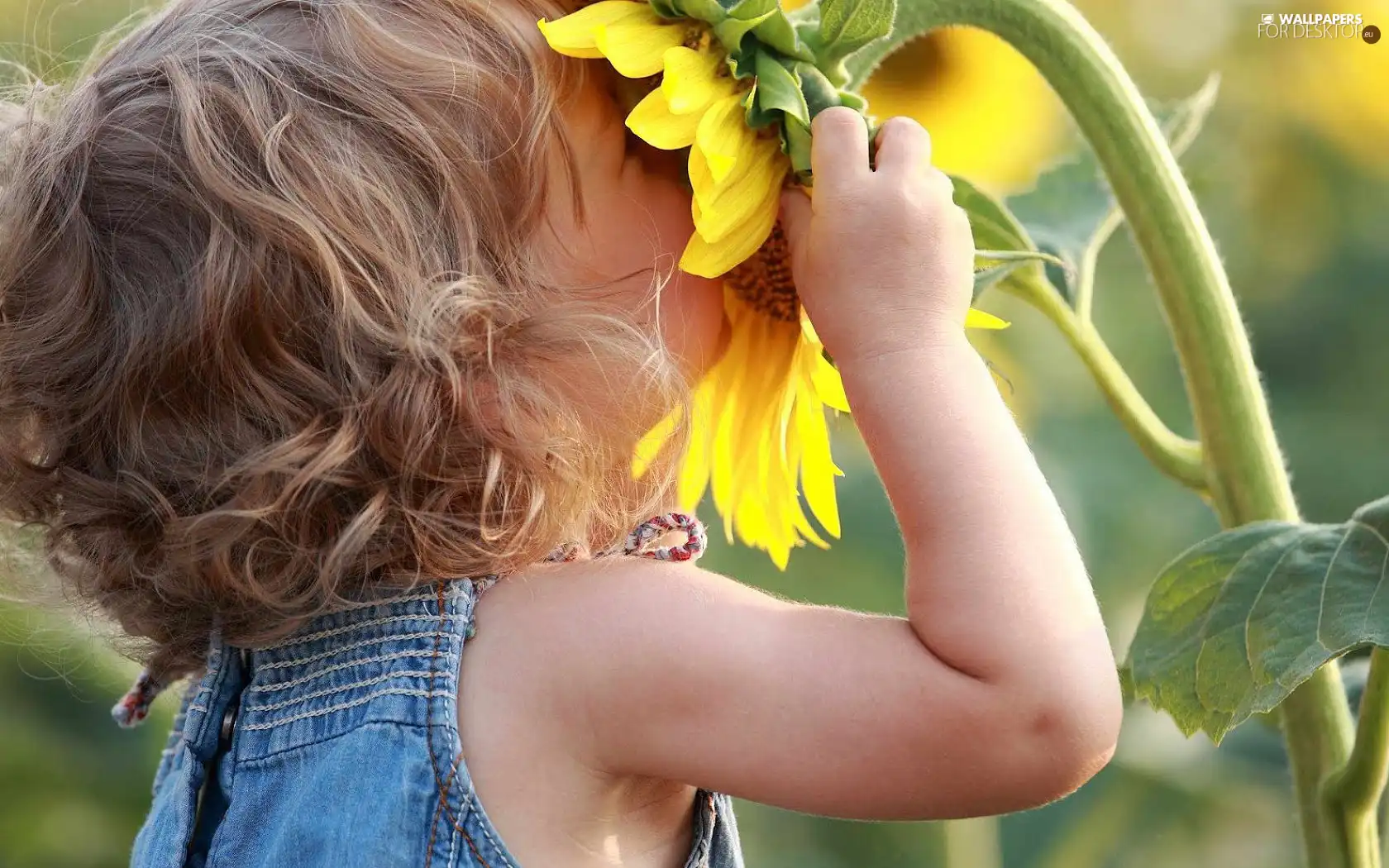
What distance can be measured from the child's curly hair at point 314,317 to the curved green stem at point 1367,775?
38 centimetres

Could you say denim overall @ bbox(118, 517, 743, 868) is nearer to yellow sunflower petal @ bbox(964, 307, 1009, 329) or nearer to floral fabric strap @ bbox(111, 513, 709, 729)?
floral fabric strap @ bbox(111, 513, 709, 729)

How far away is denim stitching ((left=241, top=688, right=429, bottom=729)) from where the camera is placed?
2.39ft

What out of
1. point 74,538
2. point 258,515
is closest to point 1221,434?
point 258,515

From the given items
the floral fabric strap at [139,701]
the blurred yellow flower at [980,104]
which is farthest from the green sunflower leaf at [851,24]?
the blurred yellow flower at [980,104]

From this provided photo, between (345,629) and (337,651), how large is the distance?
0.01 m

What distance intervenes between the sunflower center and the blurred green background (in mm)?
625

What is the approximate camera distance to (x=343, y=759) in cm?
73

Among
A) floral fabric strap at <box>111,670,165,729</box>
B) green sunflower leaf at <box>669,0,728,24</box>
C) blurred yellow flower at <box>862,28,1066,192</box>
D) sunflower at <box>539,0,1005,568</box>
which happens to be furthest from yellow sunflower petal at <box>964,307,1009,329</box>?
blurred yellow flower at <box>862,28,1066,192</box>

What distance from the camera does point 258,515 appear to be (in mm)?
725

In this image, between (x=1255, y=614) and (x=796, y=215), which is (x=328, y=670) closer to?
(x=796, y=215)

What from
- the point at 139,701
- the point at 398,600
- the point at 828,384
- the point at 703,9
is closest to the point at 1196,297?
the point at 828,384

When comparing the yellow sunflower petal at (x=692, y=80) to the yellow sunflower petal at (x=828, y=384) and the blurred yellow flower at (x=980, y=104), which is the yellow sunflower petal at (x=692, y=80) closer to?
the yellow sunflower petal at (x=828, y=384)

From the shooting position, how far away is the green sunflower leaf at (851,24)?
2.27ft

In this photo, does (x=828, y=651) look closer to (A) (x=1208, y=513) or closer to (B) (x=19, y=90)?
(B) (x=19, y=90)
